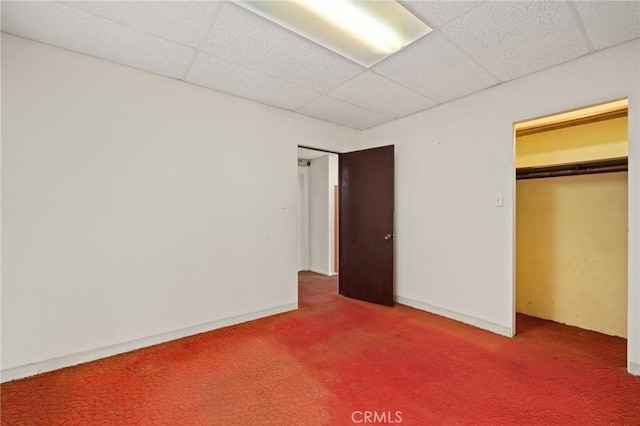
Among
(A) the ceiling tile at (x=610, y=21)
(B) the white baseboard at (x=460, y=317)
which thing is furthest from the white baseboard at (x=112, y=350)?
(A) the ceiling tile at (x=610, y=21)

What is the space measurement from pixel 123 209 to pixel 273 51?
6.11ft

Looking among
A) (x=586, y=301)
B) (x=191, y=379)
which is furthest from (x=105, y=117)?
(x=586, y=301)

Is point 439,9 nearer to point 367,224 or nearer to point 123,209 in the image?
point 367,224

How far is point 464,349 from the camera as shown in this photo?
8.24 feet

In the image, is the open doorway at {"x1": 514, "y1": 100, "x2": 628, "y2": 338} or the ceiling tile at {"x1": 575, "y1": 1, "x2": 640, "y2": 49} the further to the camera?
the open doorway at {"x1": 514, "y1": 100, "x2": 628, "y2": 338}

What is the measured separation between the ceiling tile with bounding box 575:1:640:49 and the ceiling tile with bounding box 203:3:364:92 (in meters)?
1.56

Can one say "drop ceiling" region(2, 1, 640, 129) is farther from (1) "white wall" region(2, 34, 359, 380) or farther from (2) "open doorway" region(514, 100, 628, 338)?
(2) "open doorway" region(514, 100, 628, 338)

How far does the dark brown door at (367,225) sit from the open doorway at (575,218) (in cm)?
155

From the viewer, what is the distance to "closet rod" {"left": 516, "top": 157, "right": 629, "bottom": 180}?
2705 mm

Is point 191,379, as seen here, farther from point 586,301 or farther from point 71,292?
point 586,301

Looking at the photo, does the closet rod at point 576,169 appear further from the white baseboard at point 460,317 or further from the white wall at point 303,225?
the white wall at point 303,225

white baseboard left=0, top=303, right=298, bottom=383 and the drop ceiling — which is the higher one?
the drop ceiling

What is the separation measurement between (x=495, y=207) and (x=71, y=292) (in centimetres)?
392

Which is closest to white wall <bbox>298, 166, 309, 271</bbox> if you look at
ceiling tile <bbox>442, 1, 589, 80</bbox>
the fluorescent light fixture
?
the fluorescent light fixture
